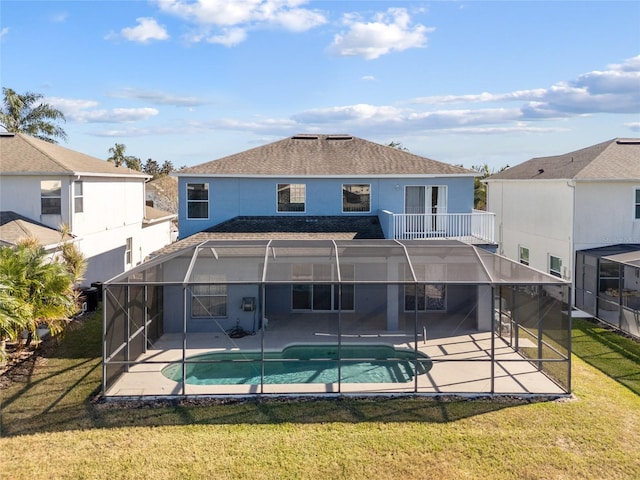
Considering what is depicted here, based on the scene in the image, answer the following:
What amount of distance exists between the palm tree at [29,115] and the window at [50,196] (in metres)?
19.2

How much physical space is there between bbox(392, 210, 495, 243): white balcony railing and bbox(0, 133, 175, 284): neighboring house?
12.4 meters

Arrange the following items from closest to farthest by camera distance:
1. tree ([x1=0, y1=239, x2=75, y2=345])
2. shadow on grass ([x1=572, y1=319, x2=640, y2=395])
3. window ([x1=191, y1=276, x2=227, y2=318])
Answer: tree ([x1=0, y1=239, x2=75, y2=345])
shadow on grass ([x1=572, y1=319, x2=640, y2=395])
window ([x1=191, y1=276, x2=227, y2=318])

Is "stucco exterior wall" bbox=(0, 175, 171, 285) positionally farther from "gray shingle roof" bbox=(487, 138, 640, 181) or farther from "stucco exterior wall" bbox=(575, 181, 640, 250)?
"gray shingle roof" bbox=(487, 138, 640, 181)

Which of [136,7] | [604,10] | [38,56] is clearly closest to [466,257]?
[604,10]

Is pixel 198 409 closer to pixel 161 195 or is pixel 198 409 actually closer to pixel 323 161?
pixel 323 161

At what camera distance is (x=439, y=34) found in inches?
689

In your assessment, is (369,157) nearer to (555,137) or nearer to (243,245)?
(243,245)

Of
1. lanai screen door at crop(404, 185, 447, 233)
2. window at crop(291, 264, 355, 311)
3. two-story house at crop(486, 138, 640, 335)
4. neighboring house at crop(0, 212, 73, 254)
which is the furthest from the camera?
lanai screen door at crop(404, 185, 447, 233)

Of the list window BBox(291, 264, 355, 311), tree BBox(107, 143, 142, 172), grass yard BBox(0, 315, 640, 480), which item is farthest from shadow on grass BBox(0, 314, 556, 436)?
tree BBox(107, 143, 142, 172)

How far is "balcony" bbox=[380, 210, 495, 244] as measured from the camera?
18391mm

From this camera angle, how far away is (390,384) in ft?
38.9

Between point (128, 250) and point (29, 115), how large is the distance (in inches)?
706

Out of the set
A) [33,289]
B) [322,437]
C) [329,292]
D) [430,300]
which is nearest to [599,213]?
[430,300]

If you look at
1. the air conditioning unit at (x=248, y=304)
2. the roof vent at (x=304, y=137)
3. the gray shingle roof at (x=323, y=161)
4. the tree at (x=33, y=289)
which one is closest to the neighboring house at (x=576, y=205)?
the gray shingle roof at (x=323, y=161)
